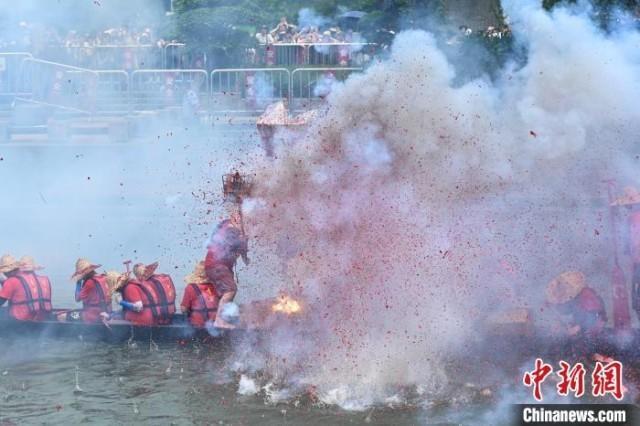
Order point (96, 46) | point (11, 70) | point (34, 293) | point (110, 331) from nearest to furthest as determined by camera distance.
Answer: point (110, 331) → point (34, 293) → point (11, 70) → point (96, 46)

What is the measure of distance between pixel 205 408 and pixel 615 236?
14.3 ft

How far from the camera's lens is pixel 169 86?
20938mm

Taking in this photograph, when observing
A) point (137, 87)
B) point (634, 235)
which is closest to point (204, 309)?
point (634, 235)

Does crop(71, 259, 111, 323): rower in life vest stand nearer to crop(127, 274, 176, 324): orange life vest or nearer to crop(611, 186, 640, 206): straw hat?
crop(127, 274, 176, 324): orange life vest

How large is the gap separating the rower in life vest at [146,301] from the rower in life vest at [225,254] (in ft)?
1.85

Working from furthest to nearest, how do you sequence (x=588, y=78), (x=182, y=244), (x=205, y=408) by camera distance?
1. (x=182, y=244)
2. (x=588, y=78)
3. (x=205, y=408)

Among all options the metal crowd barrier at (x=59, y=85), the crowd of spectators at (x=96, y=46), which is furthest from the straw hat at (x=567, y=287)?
the metal crowd barrier at (x=59, y=85)

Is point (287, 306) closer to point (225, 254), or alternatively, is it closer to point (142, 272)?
point (225, 254)

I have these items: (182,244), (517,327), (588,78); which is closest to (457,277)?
(517,327)

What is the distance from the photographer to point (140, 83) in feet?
68.8

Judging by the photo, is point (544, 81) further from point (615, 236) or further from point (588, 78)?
point (615, 236)

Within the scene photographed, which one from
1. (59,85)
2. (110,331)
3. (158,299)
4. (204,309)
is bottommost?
(110,331)

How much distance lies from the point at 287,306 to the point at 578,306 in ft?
9.30

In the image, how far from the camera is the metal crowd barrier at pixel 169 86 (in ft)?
68.1
